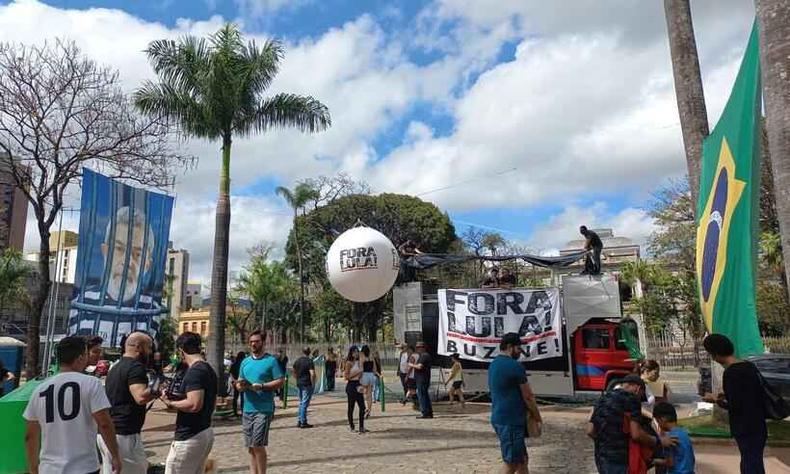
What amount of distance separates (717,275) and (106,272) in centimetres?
1070

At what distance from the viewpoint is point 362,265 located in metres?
12.2

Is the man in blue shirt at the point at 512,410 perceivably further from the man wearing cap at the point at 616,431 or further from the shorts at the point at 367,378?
the shorts at the point at 367,378

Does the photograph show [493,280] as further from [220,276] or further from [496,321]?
[220,276]

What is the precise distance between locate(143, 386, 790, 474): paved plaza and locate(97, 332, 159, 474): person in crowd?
3.36 m

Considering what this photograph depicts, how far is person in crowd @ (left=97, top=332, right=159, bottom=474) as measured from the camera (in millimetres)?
4898

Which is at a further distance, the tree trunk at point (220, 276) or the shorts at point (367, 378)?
the tree trunk at point (220, 276)

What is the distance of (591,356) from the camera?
49.2 ft

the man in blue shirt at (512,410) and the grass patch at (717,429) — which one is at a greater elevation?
the man in blue shirt at (512,410)

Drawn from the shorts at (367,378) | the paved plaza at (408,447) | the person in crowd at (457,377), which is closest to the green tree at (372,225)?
the person in crowd at (457,377)

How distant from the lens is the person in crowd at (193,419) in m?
4.73

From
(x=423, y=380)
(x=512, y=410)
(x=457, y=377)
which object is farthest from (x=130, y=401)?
(x=457, y=377)

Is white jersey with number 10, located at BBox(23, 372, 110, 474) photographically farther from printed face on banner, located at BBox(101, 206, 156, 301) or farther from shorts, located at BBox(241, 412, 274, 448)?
printed face on banner, located at BBox(101, 206, 156, 301)

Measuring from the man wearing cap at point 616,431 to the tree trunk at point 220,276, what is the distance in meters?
10.9

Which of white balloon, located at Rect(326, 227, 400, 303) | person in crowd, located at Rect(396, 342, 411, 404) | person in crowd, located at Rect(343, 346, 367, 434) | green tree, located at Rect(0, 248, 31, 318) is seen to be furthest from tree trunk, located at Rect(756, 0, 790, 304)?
green tree, located at Rect(0, 248, 31, 318)
